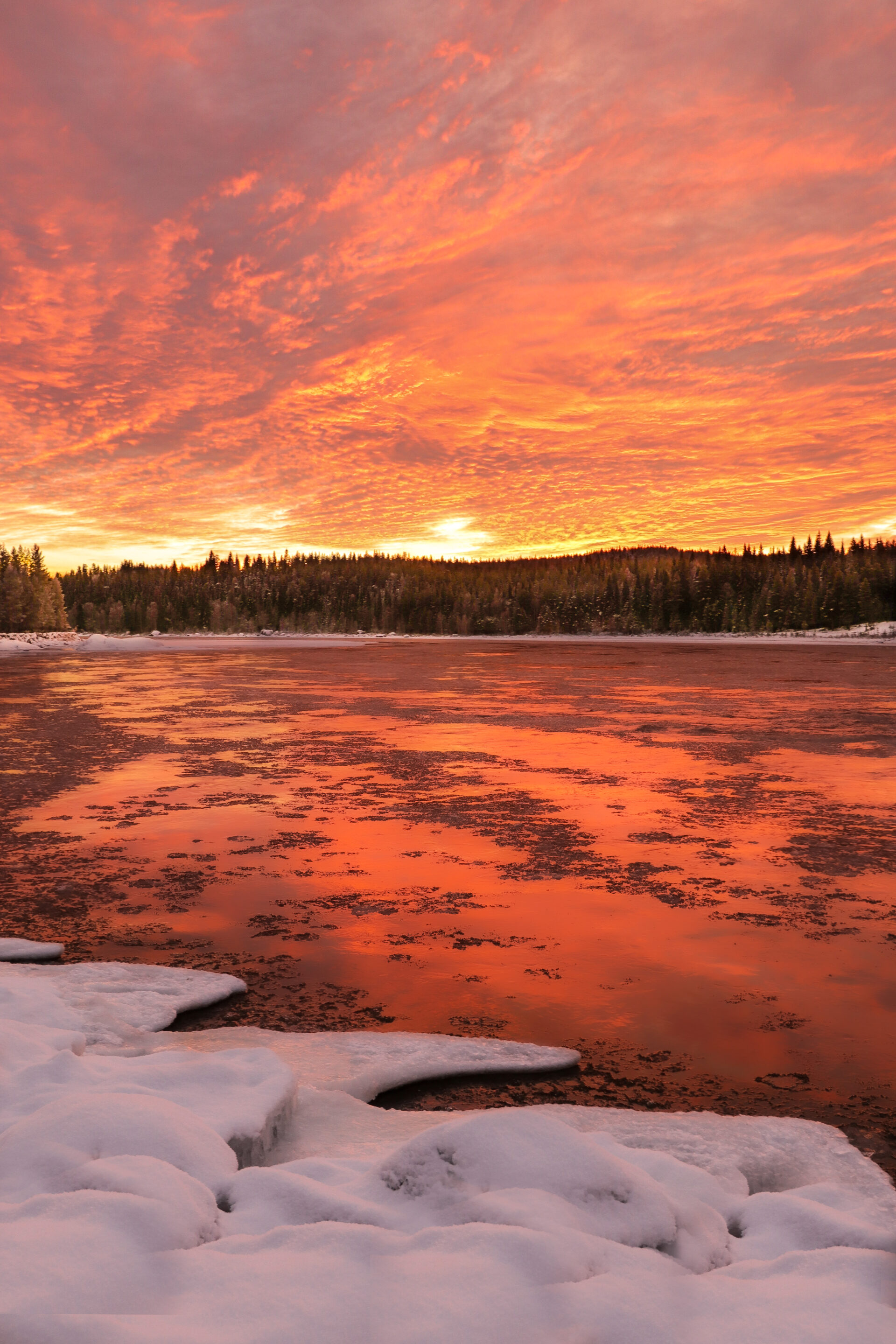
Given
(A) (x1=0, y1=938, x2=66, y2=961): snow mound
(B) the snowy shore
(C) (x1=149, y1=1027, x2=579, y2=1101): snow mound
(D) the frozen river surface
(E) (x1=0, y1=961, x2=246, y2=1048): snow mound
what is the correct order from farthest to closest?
(B) the snowy shore → (A) (x1=0, y1=938, x2=66, y2=961): snow mound → (D) the frozen river surface → (E) (x1=0, y1=961, x2=246, y2=1048): snow mound → (C) (x1=149, y1=1027, x2=579, y2=1101): snow mound

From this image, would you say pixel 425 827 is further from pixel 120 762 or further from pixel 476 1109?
pixel 120 762

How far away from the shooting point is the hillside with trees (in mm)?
108812

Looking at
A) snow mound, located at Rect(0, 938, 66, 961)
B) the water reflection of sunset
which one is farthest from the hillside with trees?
snow mound, located at Rect(0, 938, 66, 961)

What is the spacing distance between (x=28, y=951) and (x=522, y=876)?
4.78 meters

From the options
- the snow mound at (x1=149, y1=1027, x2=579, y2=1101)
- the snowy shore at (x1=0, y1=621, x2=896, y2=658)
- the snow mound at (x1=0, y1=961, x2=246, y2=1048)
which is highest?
the snowy shore at (x1=0, y1=621, x2=896, y2=658)

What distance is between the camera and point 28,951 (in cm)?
700

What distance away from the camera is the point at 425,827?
37.4ft

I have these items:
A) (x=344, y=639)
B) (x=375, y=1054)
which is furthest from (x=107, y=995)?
(x=344, y=639)

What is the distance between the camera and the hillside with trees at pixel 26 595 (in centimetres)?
10881

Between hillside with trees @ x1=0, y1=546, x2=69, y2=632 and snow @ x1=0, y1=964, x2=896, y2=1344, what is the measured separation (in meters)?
117

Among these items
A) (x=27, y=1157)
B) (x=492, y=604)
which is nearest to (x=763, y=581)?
(x=492, y=604)

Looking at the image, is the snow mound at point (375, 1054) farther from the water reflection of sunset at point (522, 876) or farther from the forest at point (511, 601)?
the forest at point (511, 601)

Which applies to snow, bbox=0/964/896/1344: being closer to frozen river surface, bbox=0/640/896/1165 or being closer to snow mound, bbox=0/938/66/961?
frozen river surface, bbox=0/640/896/1165

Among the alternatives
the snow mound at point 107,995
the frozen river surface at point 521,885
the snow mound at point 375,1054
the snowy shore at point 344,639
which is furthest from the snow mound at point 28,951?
the snowy shore at point 344,639
